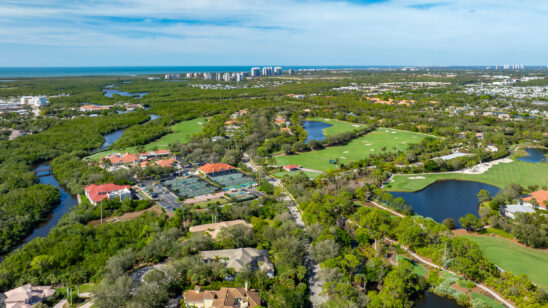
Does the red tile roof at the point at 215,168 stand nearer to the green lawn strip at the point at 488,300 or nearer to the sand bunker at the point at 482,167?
the green lawn strip at the point at 488,300

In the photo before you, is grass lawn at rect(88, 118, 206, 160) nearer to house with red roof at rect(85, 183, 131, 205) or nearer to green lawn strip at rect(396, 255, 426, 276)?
house with red roof at rect(85, 183, 131, 205)

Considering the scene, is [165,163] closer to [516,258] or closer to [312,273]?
[312,273]

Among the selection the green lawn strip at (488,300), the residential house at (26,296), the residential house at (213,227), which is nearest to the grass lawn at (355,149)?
the residential house at (213,227)

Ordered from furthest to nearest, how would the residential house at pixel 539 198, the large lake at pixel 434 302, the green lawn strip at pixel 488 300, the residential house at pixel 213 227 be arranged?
the residential house at pixel 539 198, the residential house at pixel 213 227, the large lake at pixel 434 302, the green lawn strip at pixel 488 300

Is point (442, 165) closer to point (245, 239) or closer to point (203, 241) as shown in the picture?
point (245, 239)

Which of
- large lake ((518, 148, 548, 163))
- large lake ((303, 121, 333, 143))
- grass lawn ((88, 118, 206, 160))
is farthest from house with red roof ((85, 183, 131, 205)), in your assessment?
large lake ((518, 148, 548, 163))

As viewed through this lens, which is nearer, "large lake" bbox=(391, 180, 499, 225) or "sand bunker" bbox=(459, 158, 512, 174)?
"large lake" bbox=(391, 180, 499, 225)

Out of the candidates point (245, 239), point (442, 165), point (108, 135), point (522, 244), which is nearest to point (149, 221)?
point (245, 239)
